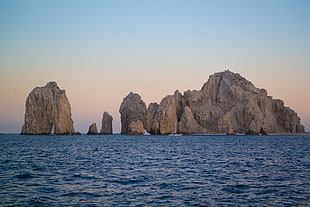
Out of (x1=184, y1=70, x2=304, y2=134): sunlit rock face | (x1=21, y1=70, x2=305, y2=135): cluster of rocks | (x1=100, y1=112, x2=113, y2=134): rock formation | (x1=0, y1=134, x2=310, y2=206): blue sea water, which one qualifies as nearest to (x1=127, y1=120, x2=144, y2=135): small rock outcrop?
(x1=21, y1=70, x2=305, y2=135): cluster of rocks

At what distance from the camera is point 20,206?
15617mm

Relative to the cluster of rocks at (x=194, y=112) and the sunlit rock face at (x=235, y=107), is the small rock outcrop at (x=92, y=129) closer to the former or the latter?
the cluster of rocks at (x=194, y=112)

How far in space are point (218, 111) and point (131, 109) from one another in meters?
47.7

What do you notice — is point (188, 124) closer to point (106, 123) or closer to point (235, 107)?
point (235, 107)

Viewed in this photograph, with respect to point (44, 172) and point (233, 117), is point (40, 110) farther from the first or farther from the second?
point (44, 172)

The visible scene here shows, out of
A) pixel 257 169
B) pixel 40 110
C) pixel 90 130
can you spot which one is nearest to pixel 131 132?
pixel 90 130

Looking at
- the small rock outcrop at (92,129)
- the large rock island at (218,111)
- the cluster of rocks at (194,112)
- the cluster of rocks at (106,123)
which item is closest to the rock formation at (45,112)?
the cluster of rocks at (194,112)

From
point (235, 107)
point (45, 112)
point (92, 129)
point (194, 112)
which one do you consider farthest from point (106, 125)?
point (235, 107)

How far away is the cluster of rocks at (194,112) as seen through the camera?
14200 cm

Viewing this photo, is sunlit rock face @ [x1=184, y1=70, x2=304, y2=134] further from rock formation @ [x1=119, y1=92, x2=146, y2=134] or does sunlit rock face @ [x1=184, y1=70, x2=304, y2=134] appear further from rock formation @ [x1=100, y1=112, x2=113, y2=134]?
rock formation @ [x1=100, y1=112, x2=113, y2=134]

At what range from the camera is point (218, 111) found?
6654 inches

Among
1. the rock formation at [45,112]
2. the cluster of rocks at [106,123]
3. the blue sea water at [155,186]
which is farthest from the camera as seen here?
the cluster of rocks at [106,123]

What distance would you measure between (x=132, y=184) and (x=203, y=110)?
148 meters

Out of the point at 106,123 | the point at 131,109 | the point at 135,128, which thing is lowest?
the point at 135,128
